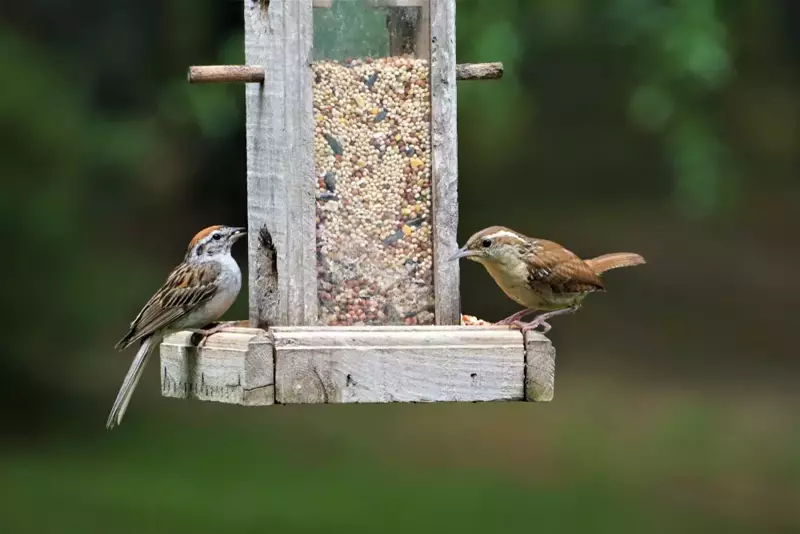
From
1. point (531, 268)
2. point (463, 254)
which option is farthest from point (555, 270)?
point (463, 254)

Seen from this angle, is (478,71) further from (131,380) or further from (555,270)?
(131,380)

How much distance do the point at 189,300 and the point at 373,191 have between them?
811 millimetres

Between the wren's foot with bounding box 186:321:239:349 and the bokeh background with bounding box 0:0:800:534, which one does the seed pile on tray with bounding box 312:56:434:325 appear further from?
the bokeh background with bounding box 0:0:800:534

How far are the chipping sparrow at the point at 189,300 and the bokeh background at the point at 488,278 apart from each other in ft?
4.55

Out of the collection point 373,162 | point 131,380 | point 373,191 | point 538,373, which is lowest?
point 131,380

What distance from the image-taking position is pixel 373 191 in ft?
17.5

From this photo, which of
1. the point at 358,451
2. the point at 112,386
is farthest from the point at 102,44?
the point at 358,451

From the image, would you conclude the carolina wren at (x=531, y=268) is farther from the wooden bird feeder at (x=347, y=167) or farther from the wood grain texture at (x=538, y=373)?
the wood grain texture at (x=538, y=373)

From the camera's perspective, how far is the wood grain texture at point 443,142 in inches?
211

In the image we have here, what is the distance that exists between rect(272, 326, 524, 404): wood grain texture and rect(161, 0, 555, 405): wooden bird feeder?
0.34 m

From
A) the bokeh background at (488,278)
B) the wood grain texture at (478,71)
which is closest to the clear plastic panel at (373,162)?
the wood grain texture at (478,71)

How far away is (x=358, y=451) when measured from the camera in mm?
14109

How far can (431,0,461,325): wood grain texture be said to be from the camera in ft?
17.6

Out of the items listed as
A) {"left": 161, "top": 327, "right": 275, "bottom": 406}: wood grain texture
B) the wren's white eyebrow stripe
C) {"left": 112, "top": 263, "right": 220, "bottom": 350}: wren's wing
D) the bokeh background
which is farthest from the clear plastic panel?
the bokeh background
